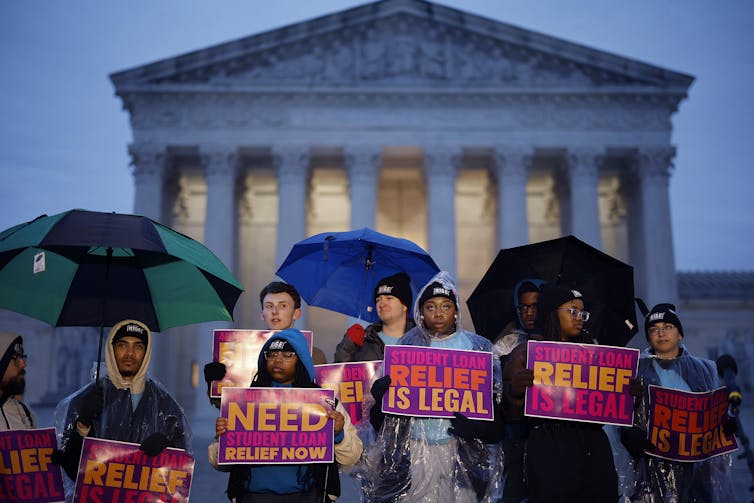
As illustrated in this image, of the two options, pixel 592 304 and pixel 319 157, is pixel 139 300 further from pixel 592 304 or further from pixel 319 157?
pixel 319 157

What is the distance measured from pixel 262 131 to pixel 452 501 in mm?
27433

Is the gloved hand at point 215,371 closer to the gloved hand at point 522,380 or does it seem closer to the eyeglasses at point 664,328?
the gloved hand at point 522,380

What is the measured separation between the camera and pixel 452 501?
18.8 feet

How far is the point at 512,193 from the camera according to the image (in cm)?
3089

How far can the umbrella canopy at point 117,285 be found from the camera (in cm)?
667

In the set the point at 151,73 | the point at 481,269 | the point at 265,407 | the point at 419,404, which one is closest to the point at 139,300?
the point at 265,407

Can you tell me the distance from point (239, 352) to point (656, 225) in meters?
27.6

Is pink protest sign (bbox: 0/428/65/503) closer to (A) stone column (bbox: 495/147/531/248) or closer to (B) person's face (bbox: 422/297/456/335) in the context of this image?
(B) person's face (bbox: 422/297/456/335)

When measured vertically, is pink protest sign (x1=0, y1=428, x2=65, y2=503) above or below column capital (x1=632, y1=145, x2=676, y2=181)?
below

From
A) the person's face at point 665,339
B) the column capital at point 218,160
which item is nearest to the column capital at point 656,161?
the column capital at point 218,160

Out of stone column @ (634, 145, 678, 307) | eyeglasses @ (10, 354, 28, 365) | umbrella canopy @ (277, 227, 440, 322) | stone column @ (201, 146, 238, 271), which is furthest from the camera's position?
stone column @ (201, 146, 238, 271)

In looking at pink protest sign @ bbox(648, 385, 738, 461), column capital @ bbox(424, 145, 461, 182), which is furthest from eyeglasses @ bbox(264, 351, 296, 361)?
column capital @ bbox(424, 145, 461, 182)

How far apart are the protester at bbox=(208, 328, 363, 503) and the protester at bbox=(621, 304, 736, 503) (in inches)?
117

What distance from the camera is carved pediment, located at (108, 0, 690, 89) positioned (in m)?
31.6
